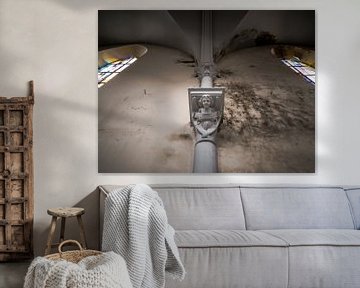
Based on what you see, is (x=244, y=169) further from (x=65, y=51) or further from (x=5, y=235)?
(x=5, y=235)

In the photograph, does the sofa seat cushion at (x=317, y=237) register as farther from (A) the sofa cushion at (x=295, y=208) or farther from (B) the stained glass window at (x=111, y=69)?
(B) the stained glass window at (x=111, y=69)

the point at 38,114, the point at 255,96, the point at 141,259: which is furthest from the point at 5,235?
the point at 255,96

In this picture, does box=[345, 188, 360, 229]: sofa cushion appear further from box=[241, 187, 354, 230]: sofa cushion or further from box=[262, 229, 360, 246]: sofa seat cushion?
box=[262, 229, 360, 246]: sofa seat cushion

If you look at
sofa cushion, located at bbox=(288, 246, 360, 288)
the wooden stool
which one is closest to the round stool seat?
the wooden stool

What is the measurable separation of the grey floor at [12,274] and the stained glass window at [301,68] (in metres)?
2.79

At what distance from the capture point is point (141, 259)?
262 centimetres

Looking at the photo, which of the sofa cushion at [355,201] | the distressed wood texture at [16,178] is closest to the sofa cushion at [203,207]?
the sofa cushion at [355,201]

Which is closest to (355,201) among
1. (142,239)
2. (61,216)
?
(142,239)

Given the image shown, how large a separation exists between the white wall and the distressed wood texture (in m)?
0.08

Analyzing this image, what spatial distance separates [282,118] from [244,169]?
56cm

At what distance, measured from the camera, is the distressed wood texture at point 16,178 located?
3.65 meters

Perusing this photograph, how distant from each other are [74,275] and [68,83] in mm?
2107

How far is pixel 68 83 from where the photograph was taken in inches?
148

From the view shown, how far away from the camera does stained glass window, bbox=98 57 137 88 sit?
3771 mm
